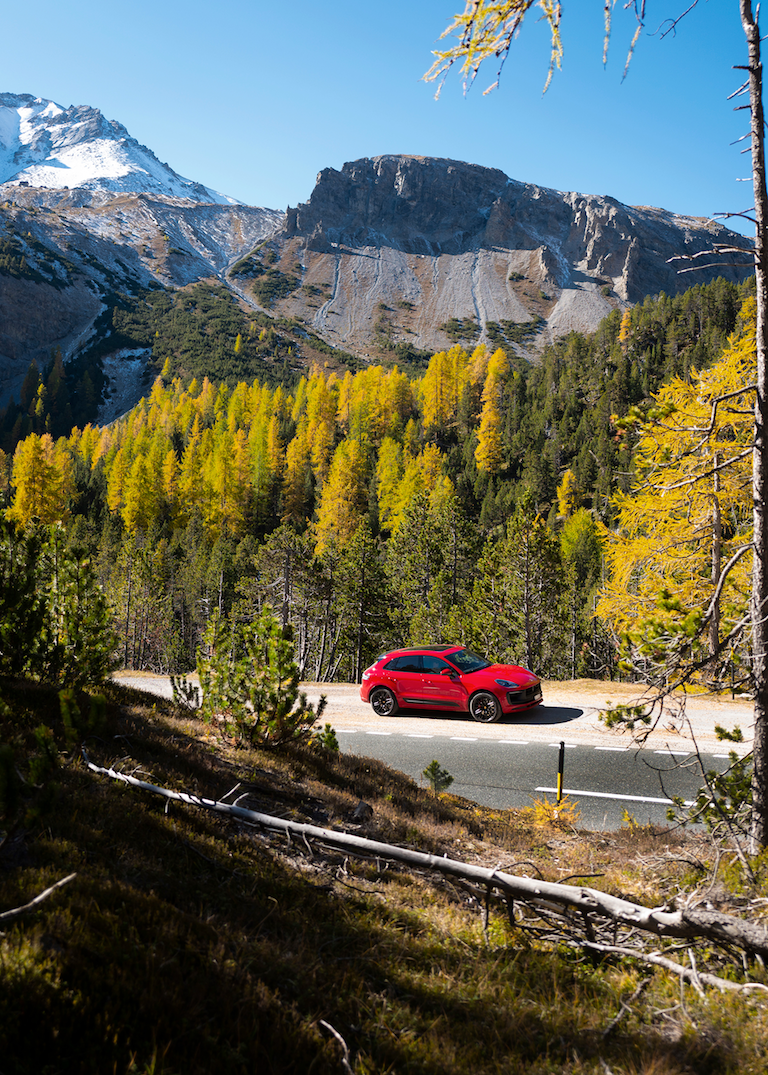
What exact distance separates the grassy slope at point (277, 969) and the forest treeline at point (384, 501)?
38.9ft

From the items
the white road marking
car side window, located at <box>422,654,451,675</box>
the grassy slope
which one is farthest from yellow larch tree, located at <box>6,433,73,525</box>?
the grassy slope

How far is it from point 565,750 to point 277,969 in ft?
30.1

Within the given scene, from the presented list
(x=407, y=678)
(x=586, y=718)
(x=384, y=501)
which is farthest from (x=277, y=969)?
(x=384, y=501)

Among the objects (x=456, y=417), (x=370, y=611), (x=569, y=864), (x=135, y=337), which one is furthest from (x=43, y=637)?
(x=135, y=337)

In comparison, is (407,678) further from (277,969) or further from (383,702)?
(277,969)

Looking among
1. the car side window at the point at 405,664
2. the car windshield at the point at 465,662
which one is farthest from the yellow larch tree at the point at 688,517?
the car side window at the point at 405,664

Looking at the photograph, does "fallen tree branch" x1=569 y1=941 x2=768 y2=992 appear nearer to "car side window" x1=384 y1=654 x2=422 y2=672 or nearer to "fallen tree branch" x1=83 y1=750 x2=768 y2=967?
"fallen tree branch" x1=83 y1=750 x2=768 y2=967

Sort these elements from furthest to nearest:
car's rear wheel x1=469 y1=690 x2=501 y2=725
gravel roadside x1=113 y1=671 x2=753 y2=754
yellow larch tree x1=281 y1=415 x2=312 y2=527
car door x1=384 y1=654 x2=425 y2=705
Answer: yellow larch tree x1=281 y1=415 x2=312 y2=527, car door x1=384 y1=654 x2=425 y2=705, car's rear wheel x1=469 y1=690 x2=501 y2=725, gravel roadside x1=113 y1=671 x2=753 y2=754

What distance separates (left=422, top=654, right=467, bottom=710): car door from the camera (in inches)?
526

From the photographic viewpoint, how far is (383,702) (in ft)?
47.0

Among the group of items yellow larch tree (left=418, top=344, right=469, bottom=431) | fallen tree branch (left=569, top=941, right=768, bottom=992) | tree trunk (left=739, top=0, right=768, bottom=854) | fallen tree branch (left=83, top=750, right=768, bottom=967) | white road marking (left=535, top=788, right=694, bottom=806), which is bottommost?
white road marking (left=535, top=788, right=694, bottom=806)

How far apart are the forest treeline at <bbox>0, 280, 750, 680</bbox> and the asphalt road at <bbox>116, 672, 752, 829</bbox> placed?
11.5 feet

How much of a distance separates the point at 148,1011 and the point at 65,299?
774ft

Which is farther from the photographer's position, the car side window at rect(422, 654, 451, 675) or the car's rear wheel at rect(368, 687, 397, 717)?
the car's rear wheel at rect(368, 687, 397, 717)
